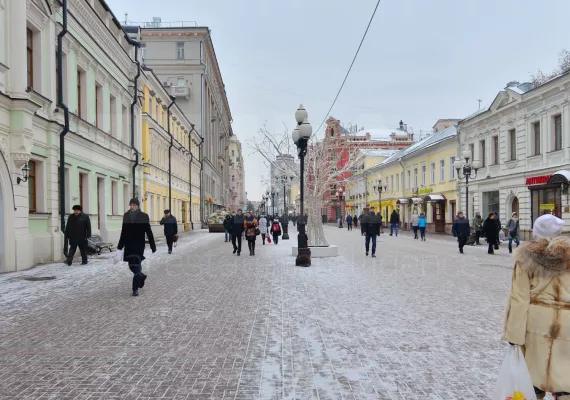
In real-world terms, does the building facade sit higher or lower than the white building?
higher

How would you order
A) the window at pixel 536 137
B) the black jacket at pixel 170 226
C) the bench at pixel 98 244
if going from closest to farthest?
the bench at pixel 98 244, the black jacket at pixel 170 226, the window at pixel 536 137

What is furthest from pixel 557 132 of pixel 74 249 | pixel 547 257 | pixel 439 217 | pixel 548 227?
pixel 547 257

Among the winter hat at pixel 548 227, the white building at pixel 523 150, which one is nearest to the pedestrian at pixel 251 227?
the white building at pixel 523 150

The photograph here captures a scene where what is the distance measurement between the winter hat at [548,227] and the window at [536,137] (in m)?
23.6

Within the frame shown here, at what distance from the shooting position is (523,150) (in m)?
25.5

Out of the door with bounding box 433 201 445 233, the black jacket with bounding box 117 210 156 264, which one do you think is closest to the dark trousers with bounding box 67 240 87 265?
the black jacket with bounding box 117 210 156 264

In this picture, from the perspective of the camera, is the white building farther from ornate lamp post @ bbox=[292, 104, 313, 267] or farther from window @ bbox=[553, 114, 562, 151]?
ornate lamp post @ bbox=[292, 104, 313, 267]

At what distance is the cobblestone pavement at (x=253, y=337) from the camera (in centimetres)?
429

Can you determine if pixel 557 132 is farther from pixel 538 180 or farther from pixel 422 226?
pixel 422 226

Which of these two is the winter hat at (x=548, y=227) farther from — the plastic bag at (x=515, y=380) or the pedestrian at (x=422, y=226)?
the pedestrian at (x=422, y=226)

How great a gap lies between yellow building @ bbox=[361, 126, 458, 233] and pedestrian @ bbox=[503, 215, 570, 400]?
32.5 metres

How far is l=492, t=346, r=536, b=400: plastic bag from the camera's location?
2.95 m

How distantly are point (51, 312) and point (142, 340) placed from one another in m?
2.49

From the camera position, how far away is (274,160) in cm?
2389
